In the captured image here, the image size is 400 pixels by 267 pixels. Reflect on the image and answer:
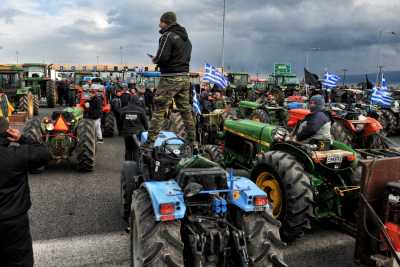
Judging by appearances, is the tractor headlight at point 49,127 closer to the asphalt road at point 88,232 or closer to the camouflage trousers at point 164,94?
the asphalt road at point 88,232

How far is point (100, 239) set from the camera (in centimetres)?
494

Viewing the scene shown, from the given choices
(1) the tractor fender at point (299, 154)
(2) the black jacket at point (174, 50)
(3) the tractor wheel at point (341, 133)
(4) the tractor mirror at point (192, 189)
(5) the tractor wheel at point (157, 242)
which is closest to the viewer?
(5) the tractor wheel at point (157, 242)

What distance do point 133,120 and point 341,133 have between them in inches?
212

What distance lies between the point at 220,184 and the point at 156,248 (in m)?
0.88

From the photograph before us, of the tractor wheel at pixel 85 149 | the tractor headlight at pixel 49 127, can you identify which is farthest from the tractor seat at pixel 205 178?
the tractor headlight at pixel 49 127

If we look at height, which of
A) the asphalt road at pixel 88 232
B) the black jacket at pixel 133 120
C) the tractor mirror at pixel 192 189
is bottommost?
the asphalt road at pixel 88 232

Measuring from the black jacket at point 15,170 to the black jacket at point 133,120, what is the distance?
16.4 feet

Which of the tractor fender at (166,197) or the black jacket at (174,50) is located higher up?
the black jacket at (174,50)

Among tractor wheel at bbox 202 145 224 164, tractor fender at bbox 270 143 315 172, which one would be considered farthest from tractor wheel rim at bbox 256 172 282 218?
tractor wheel at bbox 202 145 224 164

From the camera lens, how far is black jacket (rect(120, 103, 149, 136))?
26.8ft

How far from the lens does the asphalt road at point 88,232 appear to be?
4496mm

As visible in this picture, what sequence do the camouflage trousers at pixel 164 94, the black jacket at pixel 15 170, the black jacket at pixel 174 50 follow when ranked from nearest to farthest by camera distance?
the black jacket at pixel 15 170
the black jacket at pixel 174 50
the camouflage trousers at pixel 164 94

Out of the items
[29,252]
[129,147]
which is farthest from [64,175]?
[29,252]

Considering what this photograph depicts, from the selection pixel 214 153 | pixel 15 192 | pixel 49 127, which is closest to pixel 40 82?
pixel 49 127
